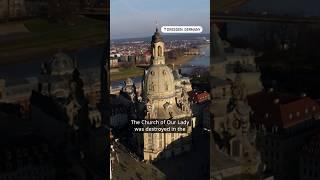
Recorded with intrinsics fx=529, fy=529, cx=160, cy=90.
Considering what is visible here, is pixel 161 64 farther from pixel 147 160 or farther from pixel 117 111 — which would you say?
pixel 147 160

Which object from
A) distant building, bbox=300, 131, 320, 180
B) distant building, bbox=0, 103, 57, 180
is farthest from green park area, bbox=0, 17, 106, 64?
distant building, bbox=300, 131, 320, 180

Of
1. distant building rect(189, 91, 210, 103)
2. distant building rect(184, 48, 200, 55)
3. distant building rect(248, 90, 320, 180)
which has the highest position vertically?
distant building rect(184, 48, 200, 55)

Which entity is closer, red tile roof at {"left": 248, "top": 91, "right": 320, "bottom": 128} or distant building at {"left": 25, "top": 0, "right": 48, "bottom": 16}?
distant building at {"left": 25, "top": 0, "right": 48, "bottom": 16}

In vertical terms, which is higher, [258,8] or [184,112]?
[258,8]

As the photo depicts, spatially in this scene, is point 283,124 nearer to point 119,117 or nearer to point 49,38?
point 119,117

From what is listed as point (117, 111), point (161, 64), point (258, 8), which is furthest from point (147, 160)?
point (258, 8)

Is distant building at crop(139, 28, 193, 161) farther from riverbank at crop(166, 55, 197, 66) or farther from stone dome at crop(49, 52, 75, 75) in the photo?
stone dome at crop(49, 52, 75, 75)

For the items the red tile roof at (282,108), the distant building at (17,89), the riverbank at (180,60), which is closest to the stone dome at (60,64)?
the distant building at (17,89)
